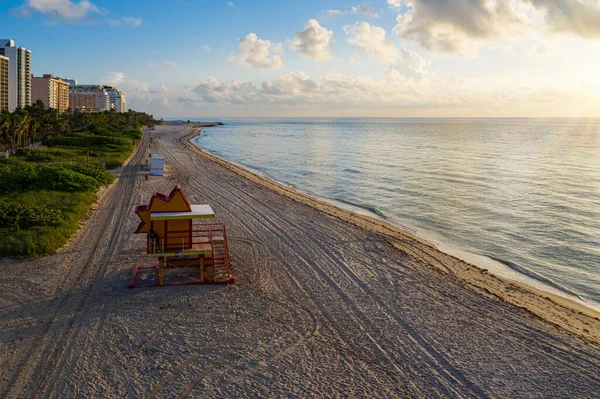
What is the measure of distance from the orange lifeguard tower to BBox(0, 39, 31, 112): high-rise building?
155909mm

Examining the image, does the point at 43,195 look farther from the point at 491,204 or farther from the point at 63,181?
the point at 491,204

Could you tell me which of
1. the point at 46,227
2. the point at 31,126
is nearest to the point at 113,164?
the point at 46,227

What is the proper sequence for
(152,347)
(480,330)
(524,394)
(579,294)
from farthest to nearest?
(579,294)
(480,330)
(152,347)
(524,394)

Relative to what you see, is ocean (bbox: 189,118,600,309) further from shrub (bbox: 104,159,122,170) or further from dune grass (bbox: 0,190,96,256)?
dune grass (bbox: 0,190,96,256)

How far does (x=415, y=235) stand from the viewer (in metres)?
23.3

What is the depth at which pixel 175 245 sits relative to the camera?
13.8 metres

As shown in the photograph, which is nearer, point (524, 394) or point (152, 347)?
point (524, 394)

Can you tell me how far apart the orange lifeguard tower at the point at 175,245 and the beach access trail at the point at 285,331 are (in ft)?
1.96

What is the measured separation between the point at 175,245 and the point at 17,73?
16617 cm

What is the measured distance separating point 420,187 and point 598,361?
27.1 metres

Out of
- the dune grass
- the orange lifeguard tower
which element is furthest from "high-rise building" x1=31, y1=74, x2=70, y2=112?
the orange lifeguard tower

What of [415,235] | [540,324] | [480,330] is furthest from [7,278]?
[415,235]

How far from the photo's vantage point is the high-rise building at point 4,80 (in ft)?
429

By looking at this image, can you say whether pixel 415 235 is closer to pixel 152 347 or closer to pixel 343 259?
pixel 343 259
